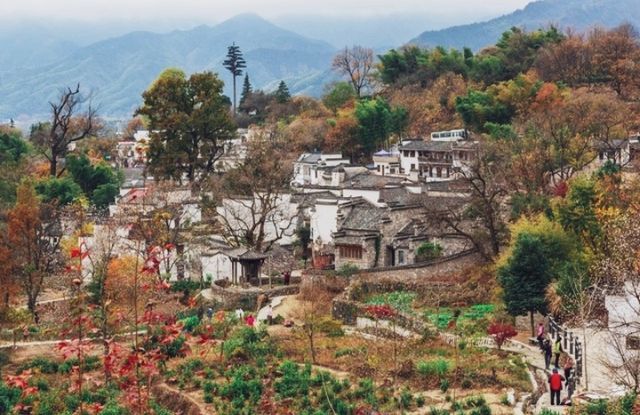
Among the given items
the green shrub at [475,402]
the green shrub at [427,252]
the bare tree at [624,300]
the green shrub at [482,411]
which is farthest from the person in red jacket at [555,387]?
the green shrub at [427,252]

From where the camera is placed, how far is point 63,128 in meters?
48.4

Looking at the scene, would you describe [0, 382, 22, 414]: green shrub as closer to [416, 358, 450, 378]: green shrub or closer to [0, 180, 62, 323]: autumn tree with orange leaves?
[416, 358, 450, 378]: green shrub

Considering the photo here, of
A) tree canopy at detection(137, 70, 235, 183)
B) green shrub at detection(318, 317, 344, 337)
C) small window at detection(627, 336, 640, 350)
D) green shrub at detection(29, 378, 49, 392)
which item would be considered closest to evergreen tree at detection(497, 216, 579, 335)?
green shrub at detection(318, 317, 344, 337)

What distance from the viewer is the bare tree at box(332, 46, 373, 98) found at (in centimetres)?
7206

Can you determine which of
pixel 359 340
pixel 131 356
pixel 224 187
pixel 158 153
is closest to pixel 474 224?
pixel 359 340

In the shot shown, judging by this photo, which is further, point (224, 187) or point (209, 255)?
point (224, 187)

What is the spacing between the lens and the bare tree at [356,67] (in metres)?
72.1

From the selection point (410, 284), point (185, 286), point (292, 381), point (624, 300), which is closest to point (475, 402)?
point (624, 300)

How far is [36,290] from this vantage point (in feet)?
102

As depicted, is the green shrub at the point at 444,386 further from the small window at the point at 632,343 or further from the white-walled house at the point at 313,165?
the white-walled house at the point at 313,165

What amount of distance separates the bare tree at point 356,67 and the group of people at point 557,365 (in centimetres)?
5054

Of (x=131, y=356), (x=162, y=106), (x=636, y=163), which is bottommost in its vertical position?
(x=131, y=356)

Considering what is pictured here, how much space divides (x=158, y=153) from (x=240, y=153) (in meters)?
11.0

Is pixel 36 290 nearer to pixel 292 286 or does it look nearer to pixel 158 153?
pixel 292 286
